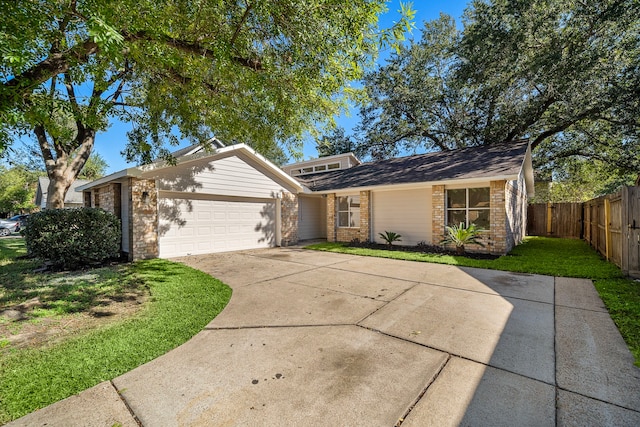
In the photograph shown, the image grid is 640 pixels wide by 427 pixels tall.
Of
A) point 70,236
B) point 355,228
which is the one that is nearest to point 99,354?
point 70,236

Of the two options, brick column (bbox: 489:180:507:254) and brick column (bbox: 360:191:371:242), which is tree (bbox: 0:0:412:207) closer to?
brick column (bbox: 360:191:371:242)

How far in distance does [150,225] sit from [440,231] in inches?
387

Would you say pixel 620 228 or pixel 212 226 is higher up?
pixel 620 228

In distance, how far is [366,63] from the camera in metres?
6.41

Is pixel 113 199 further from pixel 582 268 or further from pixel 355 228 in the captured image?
pixel 582 268

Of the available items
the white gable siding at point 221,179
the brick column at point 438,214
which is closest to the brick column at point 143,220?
the white gable siding at point 221,179

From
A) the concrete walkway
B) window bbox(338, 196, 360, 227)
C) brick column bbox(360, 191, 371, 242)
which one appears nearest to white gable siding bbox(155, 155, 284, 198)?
window bbox(338, 196, 360, 227)

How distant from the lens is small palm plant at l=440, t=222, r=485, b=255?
9.39 meters

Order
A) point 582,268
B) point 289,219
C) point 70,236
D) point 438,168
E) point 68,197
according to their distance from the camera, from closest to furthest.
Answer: point 582,268
point 70,236
point 438,168
point 289,219
point 68,197

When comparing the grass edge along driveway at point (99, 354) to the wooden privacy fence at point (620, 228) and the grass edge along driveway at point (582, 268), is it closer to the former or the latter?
the grass edge along driveway at point (582, 268)

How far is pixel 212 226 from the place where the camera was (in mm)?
10516

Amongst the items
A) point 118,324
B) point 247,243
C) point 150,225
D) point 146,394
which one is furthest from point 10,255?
point 146,394

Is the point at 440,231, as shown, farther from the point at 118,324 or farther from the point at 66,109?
the point at 66,109

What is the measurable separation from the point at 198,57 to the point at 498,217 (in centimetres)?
966
